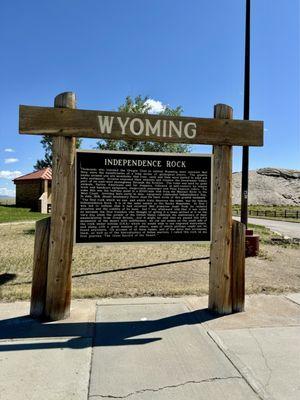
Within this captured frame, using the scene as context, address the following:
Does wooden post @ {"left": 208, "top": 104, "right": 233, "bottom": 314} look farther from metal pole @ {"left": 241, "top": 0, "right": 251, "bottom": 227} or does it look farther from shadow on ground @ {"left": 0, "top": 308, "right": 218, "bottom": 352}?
metal pole @ {"left": 241, "top": 0, "right": 251, "bottom": 227}

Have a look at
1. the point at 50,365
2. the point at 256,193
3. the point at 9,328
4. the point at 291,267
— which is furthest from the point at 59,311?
the point at 256,193

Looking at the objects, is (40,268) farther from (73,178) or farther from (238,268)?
(238,268)

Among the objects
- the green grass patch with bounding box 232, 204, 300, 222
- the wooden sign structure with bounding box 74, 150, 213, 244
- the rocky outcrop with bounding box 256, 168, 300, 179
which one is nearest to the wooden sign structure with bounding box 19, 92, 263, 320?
the wooden sign structure with bounding box 74, 150, 213, 244

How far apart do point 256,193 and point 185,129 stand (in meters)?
88.9

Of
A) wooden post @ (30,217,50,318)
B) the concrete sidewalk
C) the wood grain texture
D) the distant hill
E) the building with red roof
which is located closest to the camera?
the concrete sidewalk

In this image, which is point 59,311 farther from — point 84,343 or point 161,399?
point 161,399

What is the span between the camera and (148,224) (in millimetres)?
5238

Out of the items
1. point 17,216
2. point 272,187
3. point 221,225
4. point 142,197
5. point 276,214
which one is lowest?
point 17,216

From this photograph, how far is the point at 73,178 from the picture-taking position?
16.0 ft

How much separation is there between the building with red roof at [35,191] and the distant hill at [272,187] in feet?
175

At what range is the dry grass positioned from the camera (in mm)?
6371

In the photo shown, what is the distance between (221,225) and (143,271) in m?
3.06

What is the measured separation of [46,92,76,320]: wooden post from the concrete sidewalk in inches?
12.2

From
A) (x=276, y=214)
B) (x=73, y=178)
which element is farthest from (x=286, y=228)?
(x=276, y=214)
